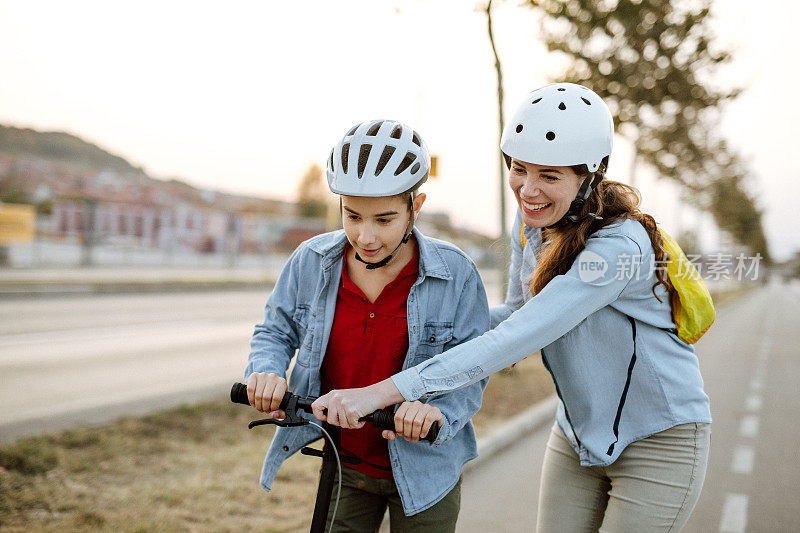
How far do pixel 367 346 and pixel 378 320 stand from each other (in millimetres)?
91

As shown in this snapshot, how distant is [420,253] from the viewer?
228 cm

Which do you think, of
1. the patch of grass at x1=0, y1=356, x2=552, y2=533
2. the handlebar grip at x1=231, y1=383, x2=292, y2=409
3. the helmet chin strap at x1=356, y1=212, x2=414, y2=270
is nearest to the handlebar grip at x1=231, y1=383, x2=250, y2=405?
the handlebar grip at x1=231, y1=383, x2=292, y2=409

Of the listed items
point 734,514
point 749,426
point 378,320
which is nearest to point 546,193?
point 378,320

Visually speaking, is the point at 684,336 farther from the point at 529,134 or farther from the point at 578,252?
the point at 529,134

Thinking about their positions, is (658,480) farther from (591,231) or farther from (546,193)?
(546,193)

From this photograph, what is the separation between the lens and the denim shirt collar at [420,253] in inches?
88.5

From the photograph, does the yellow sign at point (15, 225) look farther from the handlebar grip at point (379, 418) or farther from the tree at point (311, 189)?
the tree at point (311, 189)

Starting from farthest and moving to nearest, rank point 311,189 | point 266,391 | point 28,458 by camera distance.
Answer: point 311,189
point 28,458
point 266,391

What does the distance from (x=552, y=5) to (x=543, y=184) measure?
20.2ft

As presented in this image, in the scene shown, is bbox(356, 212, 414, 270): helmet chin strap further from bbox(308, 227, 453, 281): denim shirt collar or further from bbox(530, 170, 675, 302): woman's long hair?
bbox(530, 170, 675, 302): woman's long hair

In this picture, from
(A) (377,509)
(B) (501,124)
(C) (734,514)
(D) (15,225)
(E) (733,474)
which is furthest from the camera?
(D) (15,225)

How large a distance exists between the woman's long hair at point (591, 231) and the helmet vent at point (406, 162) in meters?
0.52

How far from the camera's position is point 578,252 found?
2094 millimetres

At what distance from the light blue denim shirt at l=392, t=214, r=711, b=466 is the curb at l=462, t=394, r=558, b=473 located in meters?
3.19
